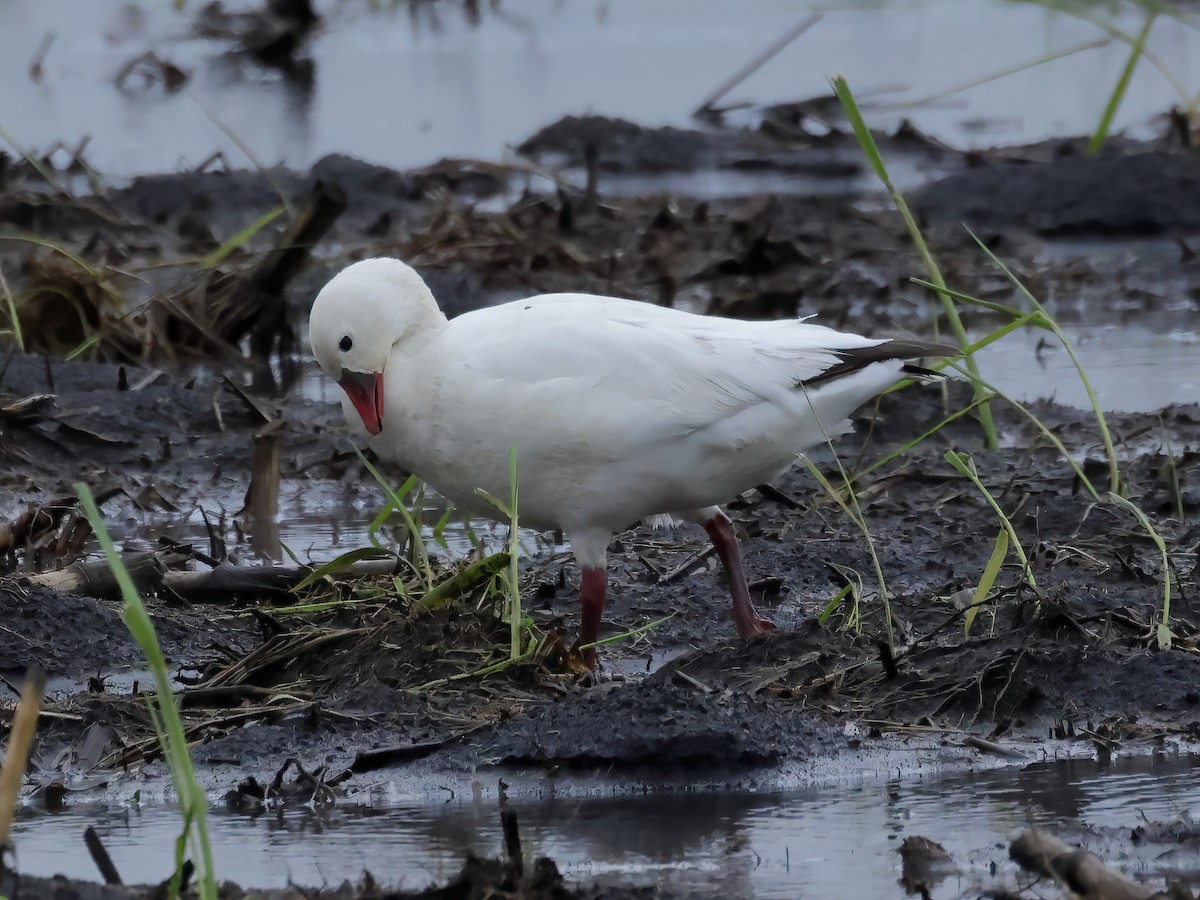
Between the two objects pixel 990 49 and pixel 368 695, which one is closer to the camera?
pixel 368 695

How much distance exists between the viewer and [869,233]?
1140 cm

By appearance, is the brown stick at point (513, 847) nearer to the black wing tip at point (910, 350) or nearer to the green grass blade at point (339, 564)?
the green grass blade at point (339, 564)

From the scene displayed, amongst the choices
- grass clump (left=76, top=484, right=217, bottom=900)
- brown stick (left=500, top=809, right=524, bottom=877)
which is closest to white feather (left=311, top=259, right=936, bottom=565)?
brown stick (left=500, top=809, right=524, bottom=877)

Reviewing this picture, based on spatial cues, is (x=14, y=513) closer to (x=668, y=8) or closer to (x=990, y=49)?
(x=990, y=49)

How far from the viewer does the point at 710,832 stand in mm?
3660

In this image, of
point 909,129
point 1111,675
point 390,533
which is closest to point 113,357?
point 390,533

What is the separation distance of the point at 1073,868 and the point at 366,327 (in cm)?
265

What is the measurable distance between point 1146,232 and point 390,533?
20.9 ft

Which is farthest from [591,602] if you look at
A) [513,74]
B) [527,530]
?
[513,74]

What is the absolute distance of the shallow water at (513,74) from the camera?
48.6 feet

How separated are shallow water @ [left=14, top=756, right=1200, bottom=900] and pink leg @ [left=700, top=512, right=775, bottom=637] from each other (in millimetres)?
1211

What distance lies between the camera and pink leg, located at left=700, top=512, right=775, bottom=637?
5176 millimetres

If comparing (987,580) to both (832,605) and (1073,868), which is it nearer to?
(832,605)

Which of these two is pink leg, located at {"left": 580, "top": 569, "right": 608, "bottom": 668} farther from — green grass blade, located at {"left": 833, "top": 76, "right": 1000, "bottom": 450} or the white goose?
green grass blade, located at {"left": 833, "top": 76, "right": 1000, "bottom": 450}
